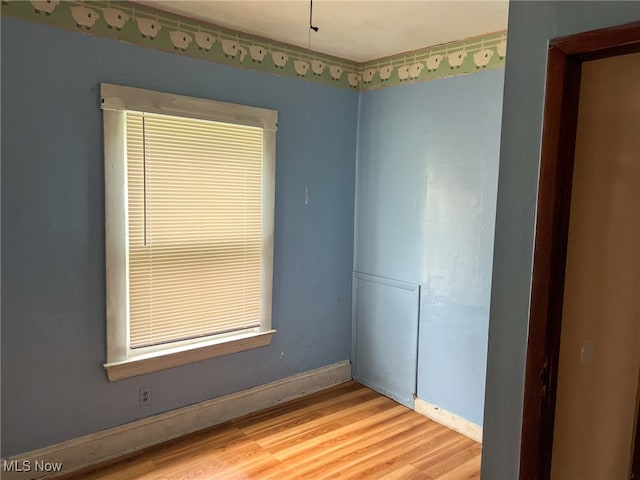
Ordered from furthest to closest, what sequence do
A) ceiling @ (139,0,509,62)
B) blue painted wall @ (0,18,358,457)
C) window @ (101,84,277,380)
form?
window @ (101,84,277,380) < ceiling @ (139,0,509,62) < blue painted wall @ (0,18,358,457)

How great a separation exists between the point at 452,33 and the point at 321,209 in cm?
139

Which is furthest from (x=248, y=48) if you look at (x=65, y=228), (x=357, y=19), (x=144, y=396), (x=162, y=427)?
(x=162, y=427)

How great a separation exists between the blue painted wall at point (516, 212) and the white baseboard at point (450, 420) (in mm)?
1759

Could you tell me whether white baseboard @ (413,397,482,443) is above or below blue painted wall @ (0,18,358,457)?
below

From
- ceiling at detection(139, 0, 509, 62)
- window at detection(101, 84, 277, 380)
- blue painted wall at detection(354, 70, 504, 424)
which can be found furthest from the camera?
blue painted wall at detection(354, 70, 504, 424)

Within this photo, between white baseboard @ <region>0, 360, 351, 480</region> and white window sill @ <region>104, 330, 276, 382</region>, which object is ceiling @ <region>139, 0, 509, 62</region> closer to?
white window sill @ <region>104, 330, 276, 382</region>

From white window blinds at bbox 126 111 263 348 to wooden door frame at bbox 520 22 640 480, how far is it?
6.78 feet

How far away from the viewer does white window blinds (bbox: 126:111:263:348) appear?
8.71ft

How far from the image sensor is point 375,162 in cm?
350

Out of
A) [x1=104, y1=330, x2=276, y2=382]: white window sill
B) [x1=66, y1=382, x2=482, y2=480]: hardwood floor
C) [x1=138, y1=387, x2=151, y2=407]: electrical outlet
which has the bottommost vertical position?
[x1=66, y1=382, x2=482, y2=480]: hardwood floor

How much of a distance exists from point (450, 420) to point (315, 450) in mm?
921
